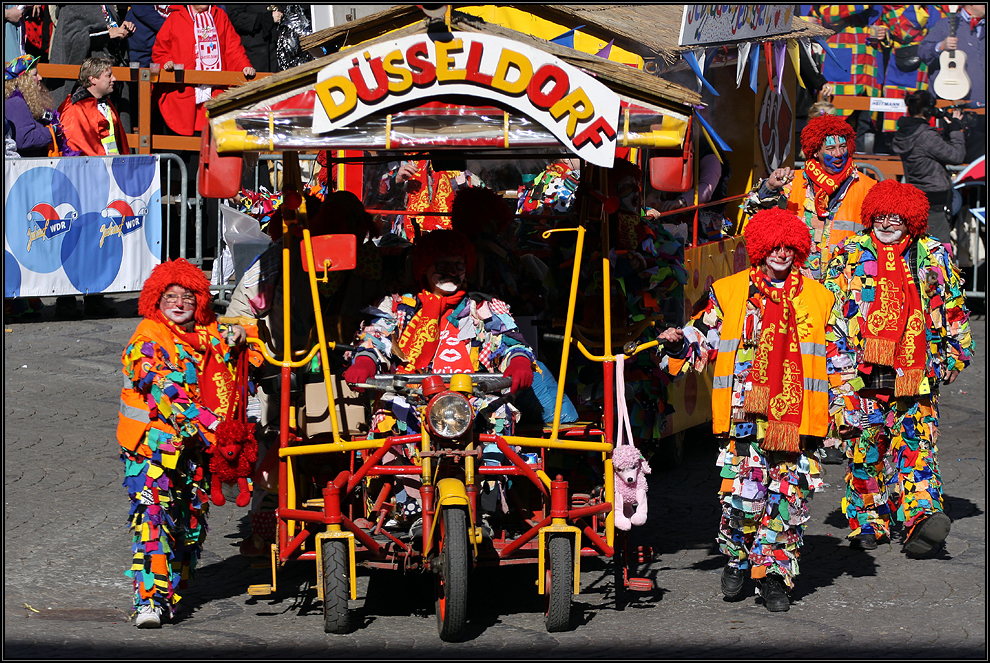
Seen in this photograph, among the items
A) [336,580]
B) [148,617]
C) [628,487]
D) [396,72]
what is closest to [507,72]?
[396,72]

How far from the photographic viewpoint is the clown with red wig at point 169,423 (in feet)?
20.0

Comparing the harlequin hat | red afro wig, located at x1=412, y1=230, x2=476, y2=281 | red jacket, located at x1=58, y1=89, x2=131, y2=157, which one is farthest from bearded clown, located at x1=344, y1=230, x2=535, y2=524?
the harlequin hat

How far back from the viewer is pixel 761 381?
6605mm

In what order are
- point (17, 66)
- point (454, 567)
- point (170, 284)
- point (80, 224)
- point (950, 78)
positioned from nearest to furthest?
1. point (454, 567)
2. point (170, 284)
3. point (80, 224)
4. point (17, 66)
5. point (950, 78)

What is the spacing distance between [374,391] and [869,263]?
3.04m

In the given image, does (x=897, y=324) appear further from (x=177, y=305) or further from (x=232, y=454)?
(x=177, y=305)

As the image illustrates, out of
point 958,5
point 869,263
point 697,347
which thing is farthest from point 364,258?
point 958,5

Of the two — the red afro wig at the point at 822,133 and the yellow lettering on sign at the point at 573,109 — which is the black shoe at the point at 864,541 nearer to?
the red afro wig at the point at 822,133

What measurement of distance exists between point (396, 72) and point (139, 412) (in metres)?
1.95

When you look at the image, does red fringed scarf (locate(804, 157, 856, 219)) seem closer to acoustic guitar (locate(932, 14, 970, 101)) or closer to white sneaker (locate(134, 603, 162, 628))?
white sneaker (locate(134, 603, 162, 628))

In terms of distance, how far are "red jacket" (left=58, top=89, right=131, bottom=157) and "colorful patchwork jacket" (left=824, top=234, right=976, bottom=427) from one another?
26.4 ft

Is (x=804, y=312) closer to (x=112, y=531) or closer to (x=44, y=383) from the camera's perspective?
(x=112, y=531)

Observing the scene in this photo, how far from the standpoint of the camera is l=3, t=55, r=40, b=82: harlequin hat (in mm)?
13344

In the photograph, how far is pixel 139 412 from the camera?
240 inches
